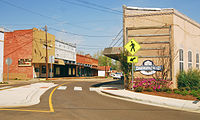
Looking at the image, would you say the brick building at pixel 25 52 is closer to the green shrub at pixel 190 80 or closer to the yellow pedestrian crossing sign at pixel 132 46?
the yellow pedestrian crossing sign at pixel 132 46

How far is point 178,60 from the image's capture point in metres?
16.8

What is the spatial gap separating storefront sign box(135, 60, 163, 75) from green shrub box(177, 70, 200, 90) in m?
1.72

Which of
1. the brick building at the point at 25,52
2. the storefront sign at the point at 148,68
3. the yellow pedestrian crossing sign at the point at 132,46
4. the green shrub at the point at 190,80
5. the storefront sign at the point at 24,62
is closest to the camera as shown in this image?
the green shrub at the point at 190,80

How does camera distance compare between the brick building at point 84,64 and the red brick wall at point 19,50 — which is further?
the brick building at point 84,64

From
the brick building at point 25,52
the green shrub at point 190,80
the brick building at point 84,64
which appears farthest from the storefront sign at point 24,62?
the green shrub at point 190,80

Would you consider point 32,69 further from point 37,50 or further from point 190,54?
point 190,54

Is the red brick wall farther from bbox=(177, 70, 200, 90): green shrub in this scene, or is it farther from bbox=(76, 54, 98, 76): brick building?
bbox=(177, 70, 200, 90): green shrub

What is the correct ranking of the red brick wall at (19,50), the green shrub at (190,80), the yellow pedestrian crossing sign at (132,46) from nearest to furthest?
the green shrub at (190,80) < the yellow pedestrian crossing sign at (132,46) < the red brick wall at (19,50)

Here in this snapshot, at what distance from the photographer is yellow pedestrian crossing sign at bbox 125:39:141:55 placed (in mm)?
15578

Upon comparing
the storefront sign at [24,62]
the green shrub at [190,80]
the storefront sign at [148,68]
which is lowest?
the green shrub at [190,80]

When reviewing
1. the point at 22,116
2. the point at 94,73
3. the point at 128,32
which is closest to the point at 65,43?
the point at 94,73

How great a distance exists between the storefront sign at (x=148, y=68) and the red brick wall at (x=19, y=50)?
95.6 feet

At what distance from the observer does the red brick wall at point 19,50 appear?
133 feet

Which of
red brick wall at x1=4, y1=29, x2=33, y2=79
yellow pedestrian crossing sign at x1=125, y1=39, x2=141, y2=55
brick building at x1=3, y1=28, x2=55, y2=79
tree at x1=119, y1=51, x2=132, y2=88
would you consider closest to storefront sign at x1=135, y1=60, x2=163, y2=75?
tree at x1=119, y1=51, x2=132, y2=88
